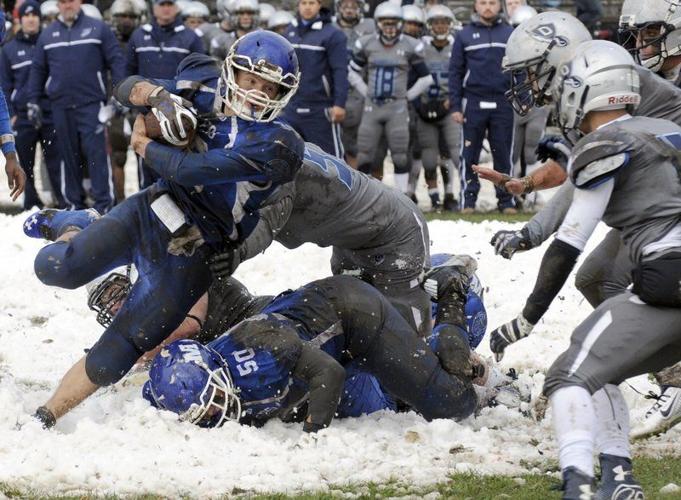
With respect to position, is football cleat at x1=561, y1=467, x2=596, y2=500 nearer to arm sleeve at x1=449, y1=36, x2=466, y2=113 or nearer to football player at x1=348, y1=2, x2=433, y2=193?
arm sleeve at x1=449, y1=36, x2=466, y2=113

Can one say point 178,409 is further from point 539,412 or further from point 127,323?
point 539,412

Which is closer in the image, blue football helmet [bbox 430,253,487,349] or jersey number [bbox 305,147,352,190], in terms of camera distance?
jersey number [bbox 305,147,352,190]

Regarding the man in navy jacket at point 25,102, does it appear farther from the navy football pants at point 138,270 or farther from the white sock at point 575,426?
the white sock at point 575,426

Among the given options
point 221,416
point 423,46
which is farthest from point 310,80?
point 221,416

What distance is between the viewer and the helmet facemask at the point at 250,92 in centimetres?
577

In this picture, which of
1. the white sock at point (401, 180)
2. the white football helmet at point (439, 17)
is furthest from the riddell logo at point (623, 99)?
the white football helmet at point (439, 17)

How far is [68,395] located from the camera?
5.91 metres

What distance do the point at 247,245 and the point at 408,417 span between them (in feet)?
3.52

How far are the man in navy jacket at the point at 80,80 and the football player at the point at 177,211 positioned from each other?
21.7 feet

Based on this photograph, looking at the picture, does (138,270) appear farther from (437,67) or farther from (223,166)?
(437,67)

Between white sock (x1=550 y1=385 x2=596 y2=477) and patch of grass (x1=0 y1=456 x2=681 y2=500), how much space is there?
0.31 metres

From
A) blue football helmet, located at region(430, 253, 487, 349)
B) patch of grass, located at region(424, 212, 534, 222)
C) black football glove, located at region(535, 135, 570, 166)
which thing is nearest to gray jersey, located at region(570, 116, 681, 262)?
black football glove, located at region(535, 135, 570, 166)

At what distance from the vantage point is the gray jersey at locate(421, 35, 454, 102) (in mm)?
13805

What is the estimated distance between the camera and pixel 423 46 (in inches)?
546
